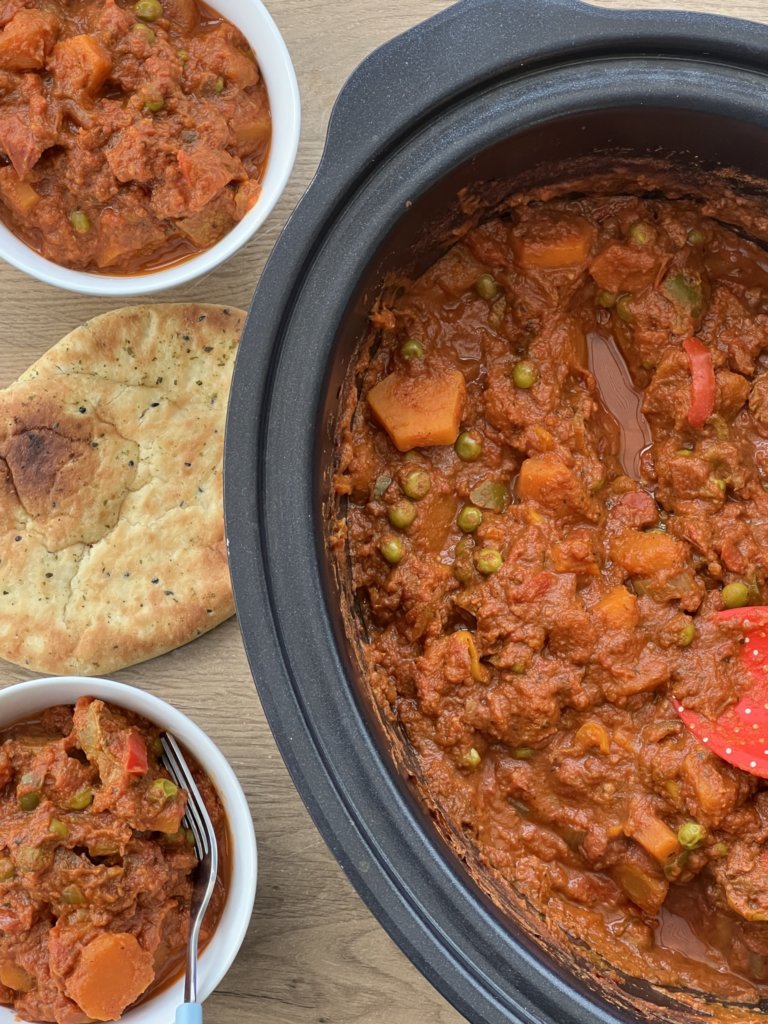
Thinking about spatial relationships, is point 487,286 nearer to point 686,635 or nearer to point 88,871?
point 686,635

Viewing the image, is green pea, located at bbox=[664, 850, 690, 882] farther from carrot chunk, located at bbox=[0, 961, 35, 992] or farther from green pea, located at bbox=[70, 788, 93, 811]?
carrot chunk, located at bbox=[0, 961, 35, 992]

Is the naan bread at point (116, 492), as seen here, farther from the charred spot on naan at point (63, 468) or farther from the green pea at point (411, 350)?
the green pea at point (411, 350)

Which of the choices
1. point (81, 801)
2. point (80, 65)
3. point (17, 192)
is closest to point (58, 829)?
point (81, 801)

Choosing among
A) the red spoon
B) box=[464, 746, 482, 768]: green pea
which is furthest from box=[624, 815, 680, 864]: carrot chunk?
box=[464, 746, 482, 768]: green pea

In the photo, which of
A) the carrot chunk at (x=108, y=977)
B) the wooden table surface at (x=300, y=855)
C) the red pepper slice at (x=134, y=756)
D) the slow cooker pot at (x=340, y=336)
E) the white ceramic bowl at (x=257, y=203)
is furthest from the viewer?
the wooden table surface at (x=300, y=855)

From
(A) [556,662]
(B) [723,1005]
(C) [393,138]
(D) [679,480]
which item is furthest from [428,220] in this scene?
(B) [723,1005]

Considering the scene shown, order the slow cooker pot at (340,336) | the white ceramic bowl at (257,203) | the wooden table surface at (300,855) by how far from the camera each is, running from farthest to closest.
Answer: the wooden table surface at (300,855) < the white ceramic bowl at (257,203) < the slow cooker pot at (340,336)

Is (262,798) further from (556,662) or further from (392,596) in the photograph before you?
(556,662)

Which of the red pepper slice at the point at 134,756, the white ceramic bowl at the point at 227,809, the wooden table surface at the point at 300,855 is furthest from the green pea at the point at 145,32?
the red pepper slice at the point at 134,756
